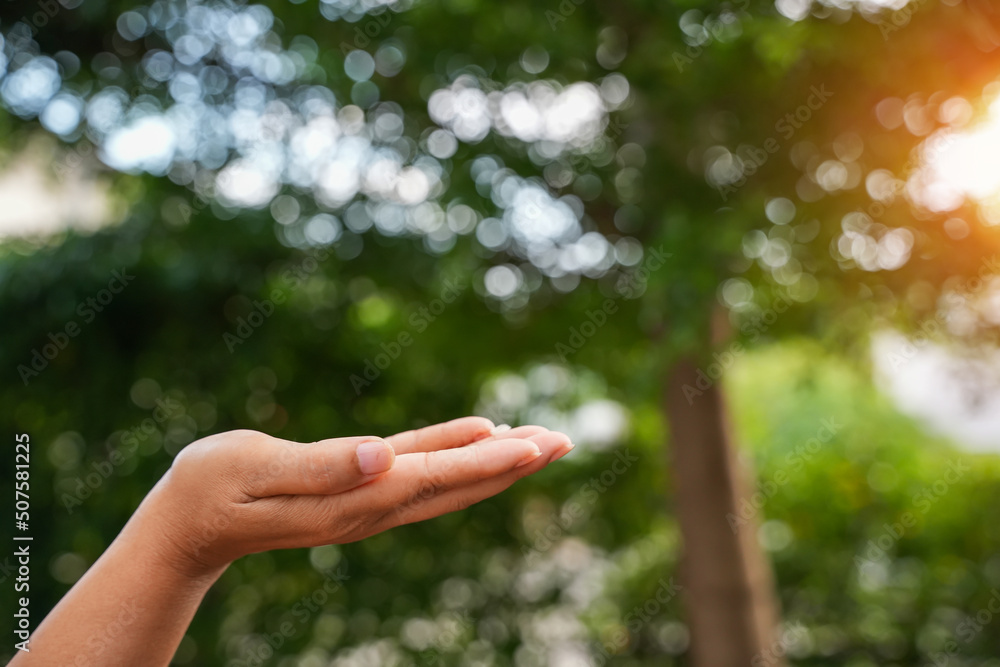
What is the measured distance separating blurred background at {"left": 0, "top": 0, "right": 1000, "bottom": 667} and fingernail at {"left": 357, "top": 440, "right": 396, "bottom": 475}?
A: 1.38m

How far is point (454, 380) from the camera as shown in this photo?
4430mm

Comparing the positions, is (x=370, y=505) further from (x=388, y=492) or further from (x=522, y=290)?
(x=522, y=290)

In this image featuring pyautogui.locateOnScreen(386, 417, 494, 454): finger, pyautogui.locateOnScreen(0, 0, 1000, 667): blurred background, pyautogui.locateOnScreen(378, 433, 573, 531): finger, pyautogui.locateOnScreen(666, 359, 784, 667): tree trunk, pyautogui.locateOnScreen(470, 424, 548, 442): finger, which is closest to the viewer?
pyautogui.locateOnScreen(378, 433, 573, 531): finger

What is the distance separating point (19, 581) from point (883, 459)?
5075 millimetres

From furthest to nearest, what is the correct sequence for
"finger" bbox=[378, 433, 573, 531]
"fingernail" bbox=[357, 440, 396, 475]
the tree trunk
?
the tree trunk
"finger" bbox=[378, 433, 573, 531]
"fingernail" bbox=[357, 440, 396, 475]

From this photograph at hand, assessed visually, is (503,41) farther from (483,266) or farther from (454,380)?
(454,380)

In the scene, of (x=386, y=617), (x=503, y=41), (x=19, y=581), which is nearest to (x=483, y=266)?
(x=503, y=41)

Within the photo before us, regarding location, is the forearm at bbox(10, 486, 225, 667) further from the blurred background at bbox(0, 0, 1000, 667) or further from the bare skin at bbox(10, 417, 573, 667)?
the blurred background at bbox(0, 0, 1000, 667)

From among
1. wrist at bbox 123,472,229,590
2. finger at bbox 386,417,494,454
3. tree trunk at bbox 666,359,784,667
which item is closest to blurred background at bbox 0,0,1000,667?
tree trunk at bbox 666,359,784,667

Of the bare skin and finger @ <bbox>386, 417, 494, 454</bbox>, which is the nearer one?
the bare skin

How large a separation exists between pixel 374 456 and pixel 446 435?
1.42 ft

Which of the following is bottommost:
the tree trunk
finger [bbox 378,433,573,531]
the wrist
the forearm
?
the tree trunk

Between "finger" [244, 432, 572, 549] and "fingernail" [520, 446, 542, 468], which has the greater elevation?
"fingernail" [520, 446, 542, 468]

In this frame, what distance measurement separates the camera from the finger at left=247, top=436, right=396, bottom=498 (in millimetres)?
1243
